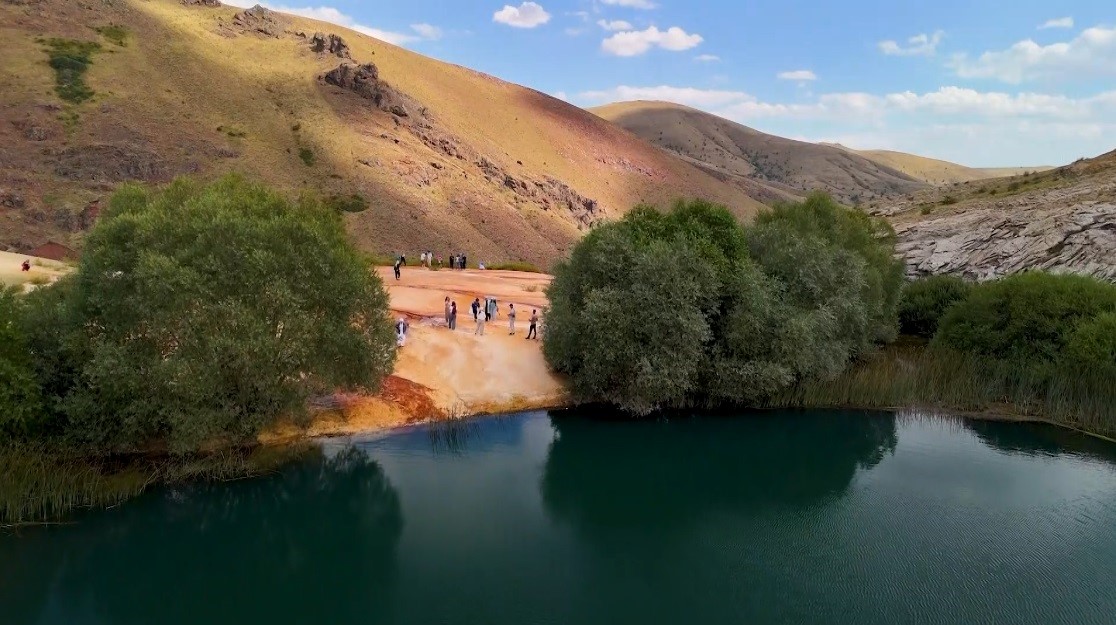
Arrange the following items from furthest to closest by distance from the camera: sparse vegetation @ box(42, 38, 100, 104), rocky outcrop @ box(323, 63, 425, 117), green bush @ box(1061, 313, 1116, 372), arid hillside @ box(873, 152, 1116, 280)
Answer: rocky outcrop @ box(323, 63, 425, 117)
sparse vegetation @ box(42, 38, 100, 104)
arid hillside @ box(873, 152, 1116, 280)
green bush @ box(1061, 313, 1116, 372)

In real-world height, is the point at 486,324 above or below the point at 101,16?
below

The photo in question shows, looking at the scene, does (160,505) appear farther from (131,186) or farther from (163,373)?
(131,186)

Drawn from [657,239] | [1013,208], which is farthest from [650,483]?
[1013,208]

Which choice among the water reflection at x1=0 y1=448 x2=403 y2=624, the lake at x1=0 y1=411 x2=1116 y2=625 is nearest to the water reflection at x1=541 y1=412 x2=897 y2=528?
the lake at x1=0 y1=411 x2=1116 y2=625

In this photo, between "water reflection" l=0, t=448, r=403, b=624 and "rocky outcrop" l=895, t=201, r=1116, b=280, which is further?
"rocky outcrop" l=895, t=201, r=1116, b=280

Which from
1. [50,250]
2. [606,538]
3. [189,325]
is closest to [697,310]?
[606,538]

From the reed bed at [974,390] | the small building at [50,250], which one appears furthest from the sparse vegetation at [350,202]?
the reed bed at [974,390]

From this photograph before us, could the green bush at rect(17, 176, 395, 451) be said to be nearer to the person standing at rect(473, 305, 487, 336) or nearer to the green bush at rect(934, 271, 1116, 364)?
the person standing at rect(473, 305, 487, 336)

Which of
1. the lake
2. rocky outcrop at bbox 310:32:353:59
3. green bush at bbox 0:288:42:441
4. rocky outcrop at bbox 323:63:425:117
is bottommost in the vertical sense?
the lake

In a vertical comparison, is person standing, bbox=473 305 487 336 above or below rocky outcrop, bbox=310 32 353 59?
below
